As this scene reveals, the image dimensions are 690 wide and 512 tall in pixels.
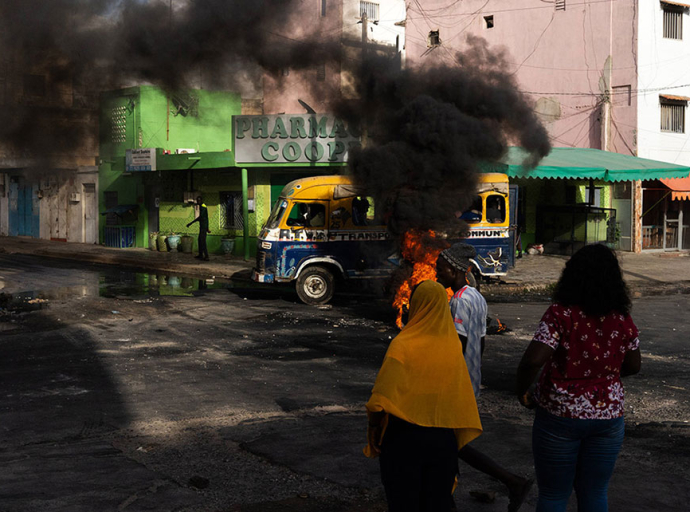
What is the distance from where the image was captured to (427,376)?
346 cm

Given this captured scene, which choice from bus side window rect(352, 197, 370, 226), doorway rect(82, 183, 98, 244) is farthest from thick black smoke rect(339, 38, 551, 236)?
doorway rect(82, 183, 98, 244)

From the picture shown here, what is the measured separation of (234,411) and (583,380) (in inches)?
162

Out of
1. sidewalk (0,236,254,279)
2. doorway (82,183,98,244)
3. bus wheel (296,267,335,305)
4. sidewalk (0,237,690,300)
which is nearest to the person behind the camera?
bus wheel (296,267,335,305)

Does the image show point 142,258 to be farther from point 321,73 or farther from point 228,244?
point 321,73

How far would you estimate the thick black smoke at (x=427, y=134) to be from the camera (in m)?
13.2

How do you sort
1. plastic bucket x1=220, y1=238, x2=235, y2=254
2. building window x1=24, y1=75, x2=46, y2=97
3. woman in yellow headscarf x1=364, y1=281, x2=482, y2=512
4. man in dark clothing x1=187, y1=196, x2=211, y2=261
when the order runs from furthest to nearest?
plastic bucket x1=220, y1=238, x2=235, y2=254, man in dark clothing x1=187, y1=196, x2=211, y2=261, building window x1=24, y1=75, x2=46, y2=97, woman in yellow headscarf x1=364, y1=281, x2=482, y2=512

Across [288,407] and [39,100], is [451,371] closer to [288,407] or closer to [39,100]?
[288,407]

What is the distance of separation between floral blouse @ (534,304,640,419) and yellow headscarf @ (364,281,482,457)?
44 centimetres

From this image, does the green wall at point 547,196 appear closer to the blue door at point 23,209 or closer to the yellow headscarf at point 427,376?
the blue door at point 23,209

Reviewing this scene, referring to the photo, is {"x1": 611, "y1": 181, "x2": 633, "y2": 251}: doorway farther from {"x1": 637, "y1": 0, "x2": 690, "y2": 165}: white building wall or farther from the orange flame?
the orange flame

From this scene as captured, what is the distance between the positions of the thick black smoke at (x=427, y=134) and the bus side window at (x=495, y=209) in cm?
60

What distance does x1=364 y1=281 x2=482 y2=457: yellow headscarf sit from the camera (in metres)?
3.39

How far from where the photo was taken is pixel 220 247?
24.8 meters

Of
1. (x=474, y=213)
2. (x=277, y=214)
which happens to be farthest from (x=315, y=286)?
(x=474, y=213)
